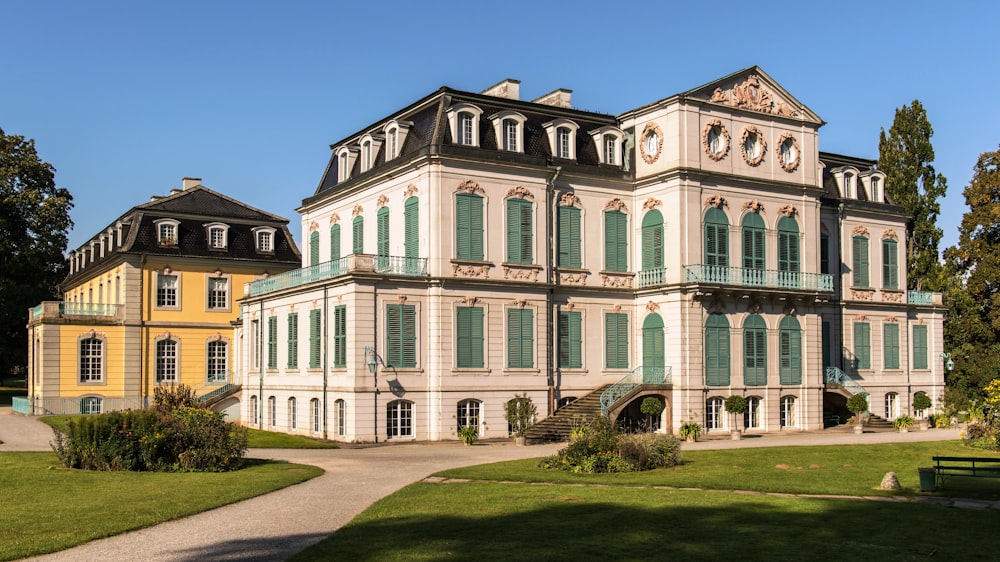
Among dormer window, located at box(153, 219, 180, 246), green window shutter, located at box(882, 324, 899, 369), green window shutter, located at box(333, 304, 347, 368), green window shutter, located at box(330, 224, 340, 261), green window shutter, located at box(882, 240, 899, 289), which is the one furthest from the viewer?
dormer window, located at box(153, 219, 180, 246)

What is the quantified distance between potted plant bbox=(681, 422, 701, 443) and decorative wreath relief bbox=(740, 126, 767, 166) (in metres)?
11.6

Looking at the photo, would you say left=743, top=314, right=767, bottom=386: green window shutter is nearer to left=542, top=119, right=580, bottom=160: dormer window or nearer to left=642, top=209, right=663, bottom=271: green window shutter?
left=642, top=209, right=663, bottom=271: green window shutter

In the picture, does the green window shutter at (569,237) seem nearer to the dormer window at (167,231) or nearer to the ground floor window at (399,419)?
the ground floor window at (399,419)

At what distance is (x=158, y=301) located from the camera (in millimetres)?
56250

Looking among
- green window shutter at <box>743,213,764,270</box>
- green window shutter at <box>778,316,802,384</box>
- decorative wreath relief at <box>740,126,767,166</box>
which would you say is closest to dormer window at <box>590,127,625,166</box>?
decorative wreath relief at <box>740,126,767,166</box>

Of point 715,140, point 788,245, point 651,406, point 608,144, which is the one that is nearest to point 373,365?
Answer: point 651,406

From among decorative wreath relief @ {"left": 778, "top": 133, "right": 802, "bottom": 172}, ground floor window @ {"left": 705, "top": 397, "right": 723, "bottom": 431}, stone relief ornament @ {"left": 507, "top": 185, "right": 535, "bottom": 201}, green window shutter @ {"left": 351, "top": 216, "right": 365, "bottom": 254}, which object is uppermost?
decorative wreath relief @ {"left": 778, "top": 133, "right": 802, "bottom": 172}

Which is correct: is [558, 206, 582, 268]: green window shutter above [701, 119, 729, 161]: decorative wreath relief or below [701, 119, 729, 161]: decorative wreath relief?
below

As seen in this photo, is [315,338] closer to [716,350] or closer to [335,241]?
[335,241]

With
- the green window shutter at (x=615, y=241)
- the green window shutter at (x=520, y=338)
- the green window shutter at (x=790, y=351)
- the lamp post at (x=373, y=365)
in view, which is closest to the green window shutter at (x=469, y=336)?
the green window shutter at (x=520, y=338)

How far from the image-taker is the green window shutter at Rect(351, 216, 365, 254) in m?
42.5

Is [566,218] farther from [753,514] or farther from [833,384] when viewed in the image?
[753,514]

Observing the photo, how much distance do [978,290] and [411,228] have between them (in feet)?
103

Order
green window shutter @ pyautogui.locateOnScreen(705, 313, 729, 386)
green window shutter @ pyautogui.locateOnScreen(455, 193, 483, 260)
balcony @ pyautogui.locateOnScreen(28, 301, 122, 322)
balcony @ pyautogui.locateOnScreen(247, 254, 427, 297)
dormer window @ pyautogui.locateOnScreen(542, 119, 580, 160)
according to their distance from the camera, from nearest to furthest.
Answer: balcony @ pyautogui.locateOnScreen(247, 254, 427, 297), green window shutter @ pyautogui.locateOnScreen(455, 193, 483, 260), green window shutter @ pyautogui.locateOnScreen(705, 313, 729, 386), dormer window @ pyautogui.locateOnScreen(542, 119, 580, 160), balcony @ pyautogui.locateOnScreen(28, 301, 122, 322)
